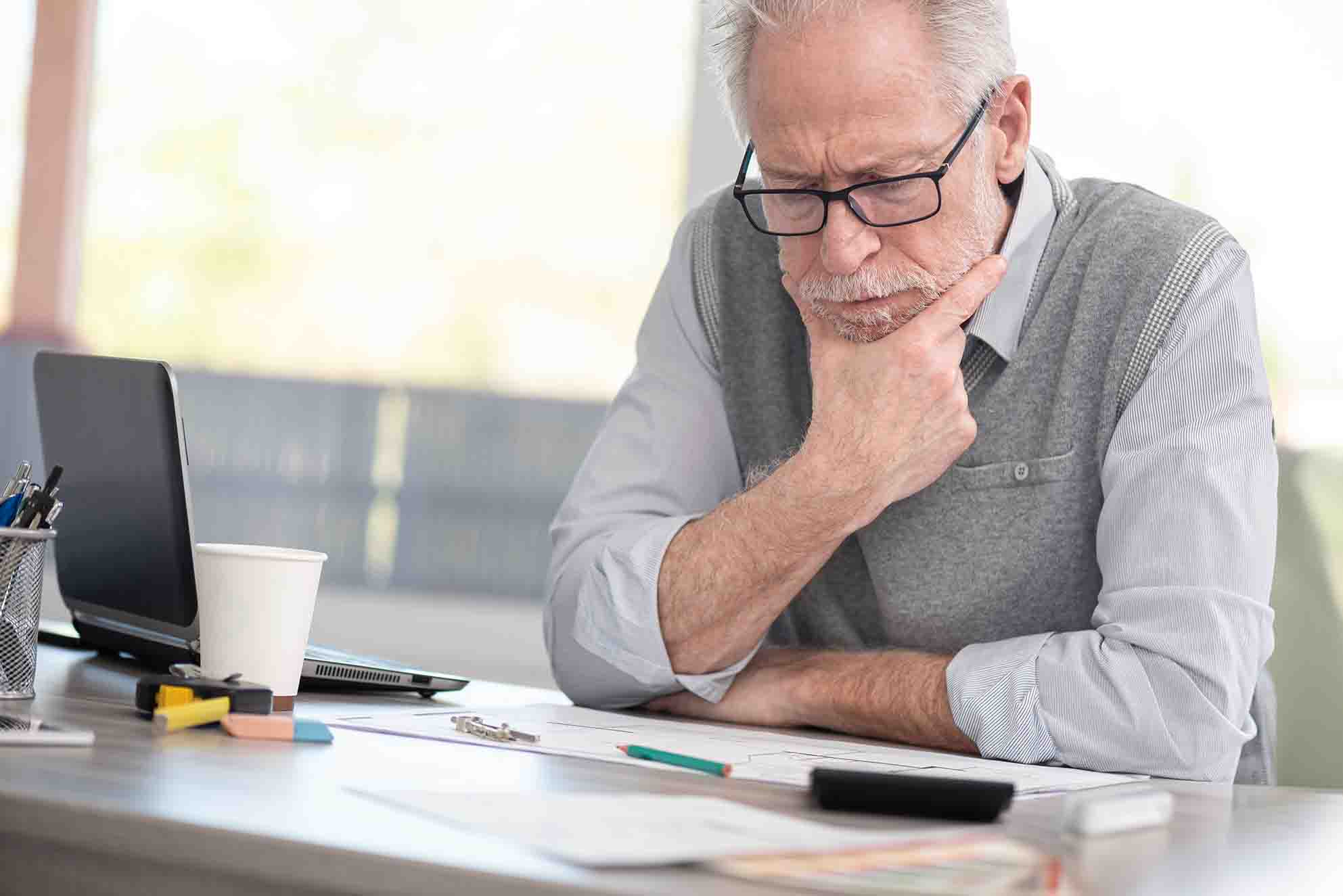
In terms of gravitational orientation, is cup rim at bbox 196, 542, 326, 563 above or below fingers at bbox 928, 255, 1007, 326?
below

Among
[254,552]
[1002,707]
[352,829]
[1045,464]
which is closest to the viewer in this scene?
[352,829]

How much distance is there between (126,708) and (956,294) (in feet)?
2.70

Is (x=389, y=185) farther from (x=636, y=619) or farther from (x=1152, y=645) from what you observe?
(x=1152, y=645)

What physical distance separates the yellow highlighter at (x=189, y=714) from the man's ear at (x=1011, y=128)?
3.05 feet

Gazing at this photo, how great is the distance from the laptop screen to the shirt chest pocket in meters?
0.73

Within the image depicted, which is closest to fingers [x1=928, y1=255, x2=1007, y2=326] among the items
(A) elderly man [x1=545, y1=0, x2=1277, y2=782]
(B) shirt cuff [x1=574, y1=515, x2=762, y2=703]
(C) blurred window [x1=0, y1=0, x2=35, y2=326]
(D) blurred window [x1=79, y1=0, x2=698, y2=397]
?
(A) elderly man [x1=545, y1=0, x2=1277, y2=782]

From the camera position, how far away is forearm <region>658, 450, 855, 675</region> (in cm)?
129

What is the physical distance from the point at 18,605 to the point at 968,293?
0.87 metres

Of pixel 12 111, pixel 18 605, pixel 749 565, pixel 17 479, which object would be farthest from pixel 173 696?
pixel 12 111

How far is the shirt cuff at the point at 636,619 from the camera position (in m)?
1.31

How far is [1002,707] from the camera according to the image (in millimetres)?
1161

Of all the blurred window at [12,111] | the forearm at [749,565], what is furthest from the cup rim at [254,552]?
Result: the blurred window at [12,111]

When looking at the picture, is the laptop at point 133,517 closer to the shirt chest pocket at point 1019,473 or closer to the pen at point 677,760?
the pen at point 677,760

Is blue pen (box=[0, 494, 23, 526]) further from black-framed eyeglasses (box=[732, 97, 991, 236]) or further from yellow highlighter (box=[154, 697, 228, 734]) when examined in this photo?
black-framed eyeglasses (box=[732, 97, 991, 236])
